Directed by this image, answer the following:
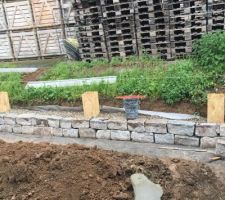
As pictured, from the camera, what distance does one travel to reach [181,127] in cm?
802

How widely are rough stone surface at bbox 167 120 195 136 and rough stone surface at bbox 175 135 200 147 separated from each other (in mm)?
88

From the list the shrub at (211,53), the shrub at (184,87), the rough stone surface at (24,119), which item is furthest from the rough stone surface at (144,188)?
the shrub at (211,53)

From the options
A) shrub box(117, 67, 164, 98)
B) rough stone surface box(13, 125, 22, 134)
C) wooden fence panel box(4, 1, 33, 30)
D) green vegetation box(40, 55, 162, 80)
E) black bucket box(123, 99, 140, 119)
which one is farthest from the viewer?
wooden fence panel box(4, 1, 33, 30)

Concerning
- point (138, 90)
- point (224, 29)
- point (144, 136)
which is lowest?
point (144, 136)

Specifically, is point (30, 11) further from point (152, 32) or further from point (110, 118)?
point (110, 118)

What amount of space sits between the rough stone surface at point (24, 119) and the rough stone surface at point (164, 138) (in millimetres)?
3232

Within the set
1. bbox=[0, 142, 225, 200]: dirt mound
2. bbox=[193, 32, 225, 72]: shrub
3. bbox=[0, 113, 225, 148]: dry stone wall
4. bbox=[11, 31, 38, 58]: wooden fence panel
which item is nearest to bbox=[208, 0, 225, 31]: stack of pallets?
bbox=[193, 32, 225, 72]: shrub

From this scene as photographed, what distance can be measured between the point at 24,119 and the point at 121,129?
2.62 m

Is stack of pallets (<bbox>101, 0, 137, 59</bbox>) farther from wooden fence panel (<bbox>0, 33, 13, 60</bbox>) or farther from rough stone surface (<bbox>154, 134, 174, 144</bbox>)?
wooden fence panel (<bbox>0, 33, 13, 60</bbox>)

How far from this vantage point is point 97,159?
261 inches

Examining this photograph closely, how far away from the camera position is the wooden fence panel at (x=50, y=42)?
51.5 ft

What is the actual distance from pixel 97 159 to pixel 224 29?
6601 millimetres

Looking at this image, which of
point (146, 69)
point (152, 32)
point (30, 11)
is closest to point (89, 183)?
point (146, 69)

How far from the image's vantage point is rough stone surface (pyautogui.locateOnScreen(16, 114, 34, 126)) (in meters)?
9.67
